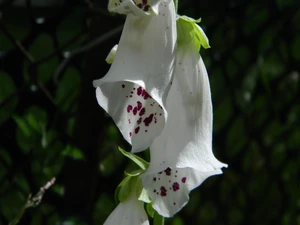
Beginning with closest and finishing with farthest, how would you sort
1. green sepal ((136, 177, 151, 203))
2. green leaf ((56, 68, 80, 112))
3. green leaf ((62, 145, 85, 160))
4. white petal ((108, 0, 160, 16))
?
1. white petal ((108, 0, 160, 16))
2. green sepal ((136, 177, 151, 203))
3. green leaf ((62, 145, 85, 160))
4. green leaf ((56, 68, 80, 112))

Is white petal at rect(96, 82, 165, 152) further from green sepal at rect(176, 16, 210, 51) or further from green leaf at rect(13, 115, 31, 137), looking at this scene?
green leaf at rect(13, 115, 31, 137)

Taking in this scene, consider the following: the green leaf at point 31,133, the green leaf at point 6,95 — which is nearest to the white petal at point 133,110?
the green leaf at point 31,133

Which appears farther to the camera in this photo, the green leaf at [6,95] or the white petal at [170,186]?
the green leaf at [6,95]

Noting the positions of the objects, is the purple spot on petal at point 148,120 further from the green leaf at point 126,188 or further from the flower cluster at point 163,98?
the green leaf at point 126,188

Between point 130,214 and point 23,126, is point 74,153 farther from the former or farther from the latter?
point 130,214

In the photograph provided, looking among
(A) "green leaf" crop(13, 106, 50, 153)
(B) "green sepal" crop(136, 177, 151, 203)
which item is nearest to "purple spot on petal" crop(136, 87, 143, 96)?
(B) "green sepal" crop(136, 177, 151, 203)

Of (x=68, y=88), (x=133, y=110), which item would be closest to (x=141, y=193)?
(x=133, y=110)
